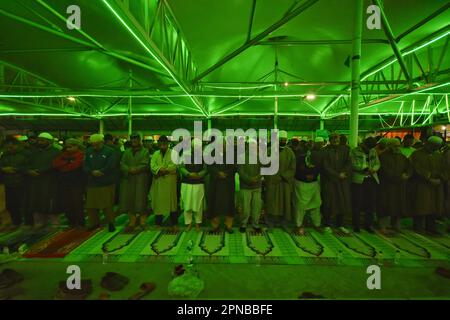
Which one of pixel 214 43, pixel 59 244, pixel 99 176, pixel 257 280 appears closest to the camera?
pixel 257 280

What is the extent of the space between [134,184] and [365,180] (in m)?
4.39

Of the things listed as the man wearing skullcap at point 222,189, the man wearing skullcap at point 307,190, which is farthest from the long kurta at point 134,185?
the man wearing skullcap at point 307,190

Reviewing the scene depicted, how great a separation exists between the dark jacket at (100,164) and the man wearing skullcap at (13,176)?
1.36 m

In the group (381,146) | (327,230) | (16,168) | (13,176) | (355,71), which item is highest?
(355,71)

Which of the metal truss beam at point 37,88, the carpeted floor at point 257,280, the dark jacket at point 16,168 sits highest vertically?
the metal truss beam at point 37,88

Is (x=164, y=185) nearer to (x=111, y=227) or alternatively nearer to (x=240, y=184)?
(x=111, y=227)

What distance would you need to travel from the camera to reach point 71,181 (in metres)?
4.31

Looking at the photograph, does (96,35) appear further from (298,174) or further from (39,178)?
(298,174)

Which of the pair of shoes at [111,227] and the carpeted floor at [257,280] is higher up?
the pair of shoes at [111,227]

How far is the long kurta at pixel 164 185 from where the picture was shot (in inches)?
169

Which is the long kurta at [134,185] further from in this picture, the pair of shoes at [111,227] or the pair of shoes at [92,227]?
the pair of shoes at [92,227]

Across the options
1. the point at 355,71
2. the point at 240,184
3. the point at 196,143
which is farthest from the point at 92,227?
the point at 355,71

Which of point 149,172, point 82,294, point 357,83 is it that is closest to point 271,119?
point 357,83

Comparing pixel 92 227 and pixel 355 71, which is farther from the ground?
pixel 355 71
